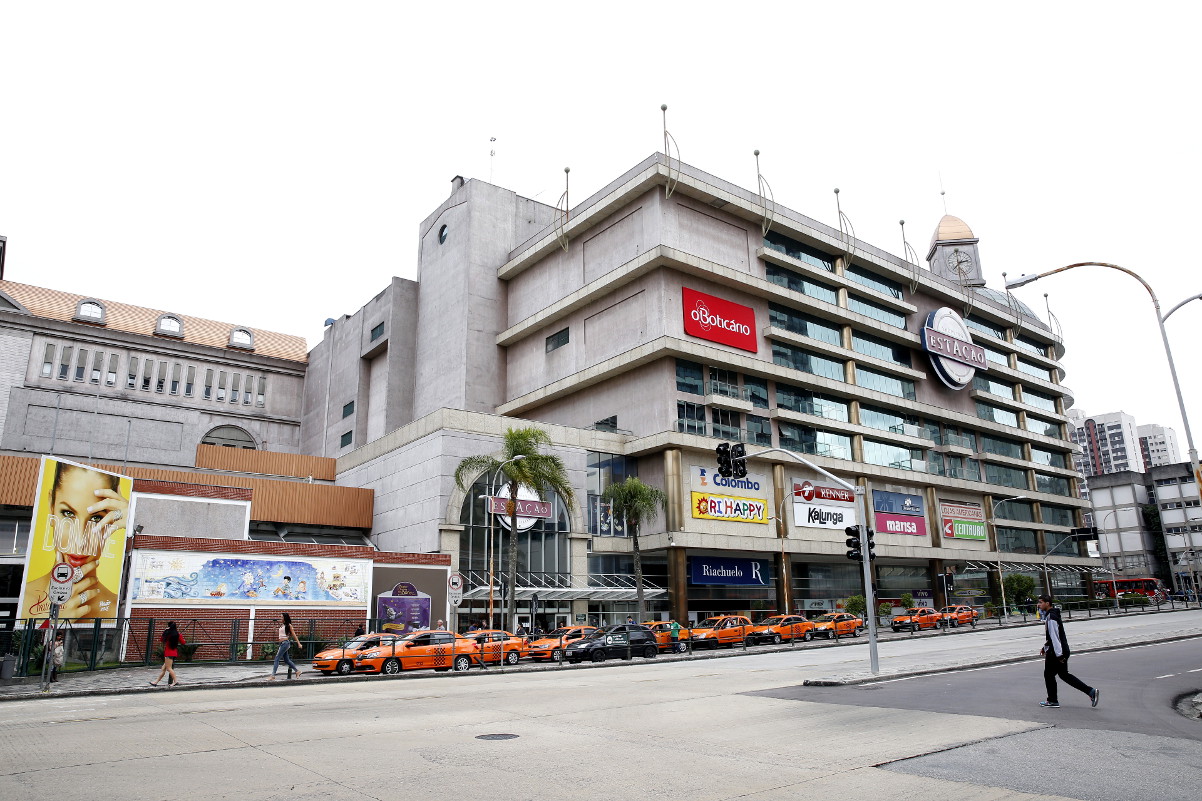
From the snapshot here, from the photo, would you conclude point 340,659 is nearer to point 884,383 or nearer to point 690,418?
point 690,418

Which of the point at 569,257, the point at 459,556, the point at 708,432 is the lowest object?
the point at 459,556

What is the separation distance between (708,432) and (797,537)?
36.1 ft

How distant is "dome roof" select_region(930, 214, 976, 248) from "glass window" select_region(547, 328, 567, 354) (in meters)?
47.9

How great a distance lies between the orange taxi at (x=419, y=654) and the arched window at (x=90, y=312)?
63.4 m

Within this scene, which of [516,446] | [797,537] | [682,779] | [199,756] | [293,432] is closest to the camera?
[682,779]

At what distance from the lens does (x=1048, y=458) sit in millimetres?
90688

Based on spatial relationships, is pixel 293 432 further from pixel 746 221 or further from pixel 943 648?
pixel 943 648

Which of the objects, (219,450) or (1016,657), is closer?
(1016,657)

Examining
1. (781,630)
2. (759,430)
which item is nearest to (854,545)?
(781,630)

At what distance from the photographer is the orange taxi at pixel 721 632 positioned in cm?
4259

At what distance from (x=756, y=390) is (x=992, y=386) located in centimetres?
3788

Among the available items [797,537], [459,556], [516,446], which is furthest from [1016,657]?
[797,537]

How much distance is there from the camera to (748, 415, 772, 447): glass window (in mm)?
58812

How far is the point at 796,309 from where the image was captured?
64.0 m
